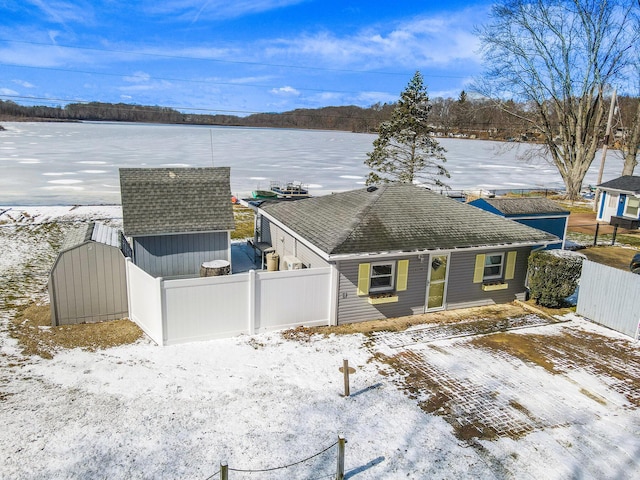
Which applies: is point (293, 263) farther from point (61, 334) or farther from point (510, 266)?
point (510, 266)

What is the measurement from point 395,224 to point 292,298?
3.58m

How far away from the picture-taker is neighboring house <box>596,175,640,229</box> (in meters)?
26.0

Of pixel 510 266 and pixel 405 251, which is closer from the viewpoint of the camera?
pixel 405 251

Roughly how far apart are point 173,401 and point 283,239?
7406 millimetres

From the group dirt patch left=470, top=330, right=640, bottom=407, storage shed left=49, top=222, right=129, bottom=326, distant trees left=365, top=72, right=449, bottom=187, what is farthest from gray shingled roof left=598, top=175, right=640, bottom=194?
storage shed left=49, top=222, right=129, bottom=326

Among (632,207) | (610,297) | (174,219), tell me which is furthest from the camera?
(632,207)

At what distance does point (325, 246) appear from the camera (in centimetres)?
1141

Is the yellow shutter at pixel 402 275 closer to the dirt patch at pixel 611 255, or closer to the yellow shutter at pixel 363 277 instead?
the yellow shutter at pixel 363 277

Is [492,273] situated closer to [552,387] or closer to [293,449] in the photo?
[552,387]

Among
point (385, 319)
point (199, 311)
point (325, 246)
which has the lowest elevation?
point (385, 319)

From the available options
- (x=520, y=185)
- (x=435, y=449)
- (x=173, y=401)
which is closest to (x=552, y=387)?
(x=435, y=449)

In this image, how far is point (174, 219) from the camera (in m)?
14.0

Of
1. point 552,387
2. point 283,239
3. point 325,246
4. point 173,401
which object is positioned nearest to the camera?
point 173,401

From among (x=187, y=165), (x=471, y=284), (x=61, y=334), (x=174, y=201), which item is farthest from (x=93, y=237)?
(x=187, y=165)
